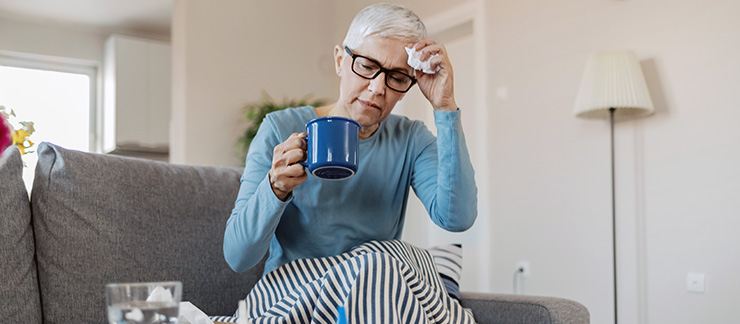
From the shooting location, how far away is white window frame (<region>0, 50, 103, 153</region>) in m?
5.92

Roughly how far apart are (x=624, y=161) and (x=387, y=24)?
7.34 ft

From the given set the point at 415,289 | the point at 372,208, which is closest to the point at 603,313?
the point at 372,208

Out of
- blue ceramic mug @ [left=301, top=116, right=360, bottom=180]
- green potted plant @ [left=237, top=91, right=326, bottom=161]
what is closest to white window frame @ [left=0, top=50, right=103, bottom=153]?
green potted plant @ [left=237, top=91, right=326, bottom=161]

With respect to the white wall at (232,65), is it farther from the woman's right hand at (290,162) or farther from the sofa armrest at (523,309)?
the woman's right hand at (290,162)

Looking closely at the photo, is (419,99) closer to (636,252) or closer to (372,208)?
(636,252)

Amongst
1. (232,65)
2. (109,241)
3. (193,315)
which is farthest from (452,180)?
(232,65)

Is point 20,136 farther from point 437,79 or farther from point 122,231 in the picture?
point 437,79

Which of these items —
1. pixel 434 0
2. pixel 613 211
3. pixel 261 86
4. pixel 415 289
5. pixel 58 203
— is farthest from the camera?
pixel 261 86

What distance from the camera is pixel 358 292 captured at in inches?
→ 40.1

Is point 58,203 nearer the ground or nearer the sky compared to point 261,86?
nearer the ground

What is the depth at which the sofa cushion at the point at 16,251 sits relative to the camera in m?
1.31

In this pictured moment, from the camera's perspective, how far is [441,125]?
4.58ft

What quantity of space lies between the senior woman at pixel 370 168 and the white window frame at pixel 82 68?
5102mm

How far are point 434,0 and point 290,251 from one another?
338cm
